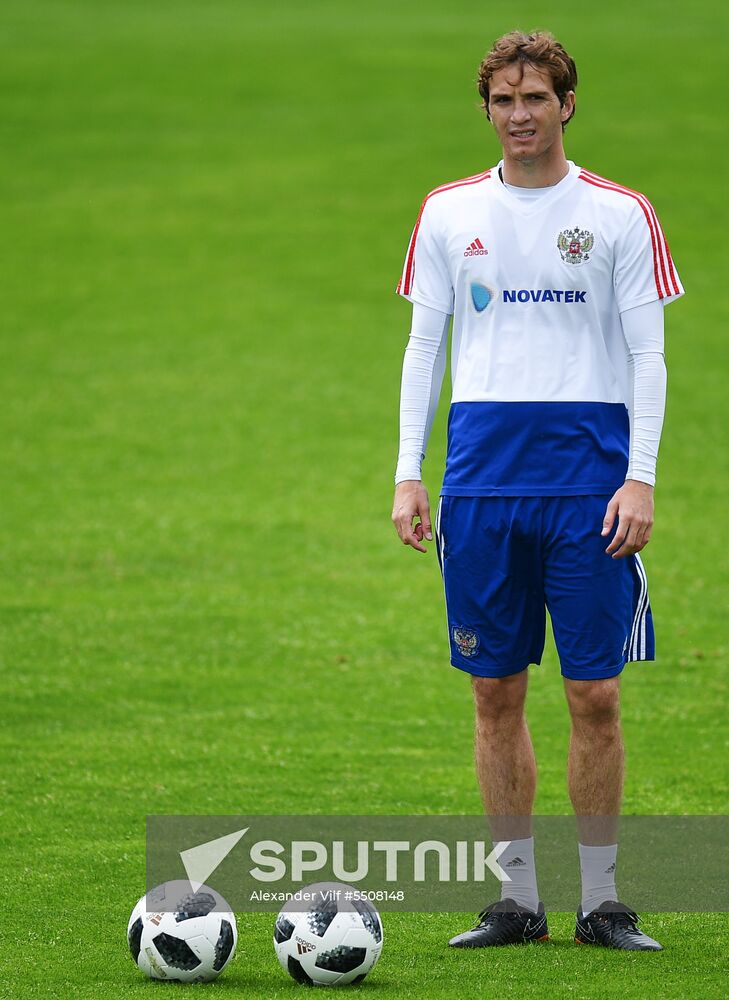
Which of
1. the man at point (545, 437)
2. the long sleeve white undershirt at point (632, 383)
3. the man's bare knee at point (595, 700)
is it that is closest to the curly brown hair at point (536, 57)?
the man at point (545, 437)

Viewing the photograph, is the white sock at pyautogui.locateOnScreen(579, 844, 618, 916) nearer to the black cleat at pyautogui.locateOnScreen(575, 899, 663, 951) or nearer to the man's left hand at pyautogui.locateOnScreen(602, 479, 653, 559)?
the black cleat at pyautogui.locateOnScreen(575, 899, 663, 951)

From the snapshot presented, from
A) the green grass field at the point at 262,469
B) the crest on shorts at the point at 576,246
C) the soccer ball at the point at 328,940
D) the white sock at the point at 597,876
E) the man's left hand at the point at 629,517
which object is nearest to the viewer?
the soccer ball at the point at 328,940

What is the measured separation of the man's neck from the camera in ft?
13.9

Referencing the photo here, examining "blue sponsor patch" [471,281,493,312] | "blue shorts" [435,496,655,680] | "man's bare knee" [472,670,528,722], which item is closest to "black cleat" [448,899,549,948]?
"man's bare knee" [472,670,528,722]

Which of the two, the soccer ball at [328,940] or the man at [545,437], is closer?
the soccer ball at [328,940]

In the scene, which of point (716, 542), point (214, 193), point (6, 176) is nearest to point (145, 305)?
point (214, 193)

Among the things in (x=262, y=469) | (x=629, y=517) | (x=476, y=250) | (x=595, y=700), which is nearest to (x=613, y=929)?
(x=595, y=700)

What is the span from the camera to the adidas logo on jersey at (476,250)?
4.25m

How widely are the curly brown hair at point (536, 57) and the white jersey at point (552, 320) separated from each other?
250 mm

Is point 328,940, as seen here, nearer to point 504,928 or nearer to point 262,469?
point 504,928

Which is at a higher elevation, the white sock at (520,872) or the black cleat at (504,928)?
the white sock at (520,872)

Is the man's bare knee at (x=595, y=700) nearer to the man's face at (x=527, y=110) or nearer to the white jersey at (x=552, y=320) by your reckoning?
the white jersey at (x=552, y=320)

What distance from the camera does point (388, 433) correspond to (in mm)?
14914

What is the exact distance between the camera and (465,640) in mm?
4328
